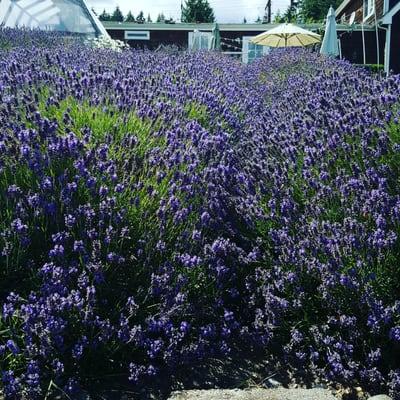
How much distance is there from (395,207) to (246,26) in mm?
27745

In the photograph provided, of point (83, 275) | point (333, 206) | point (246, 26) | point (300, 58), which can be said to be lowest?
point (83, 275)

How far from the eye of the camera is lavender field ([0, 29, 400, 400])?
2354mm

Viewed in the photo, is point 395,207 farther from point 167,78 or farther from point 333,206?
point 167,78

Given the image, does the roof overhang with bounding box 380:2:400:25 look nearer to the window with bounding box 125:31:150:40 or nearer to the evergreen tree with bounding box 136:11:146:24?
the window with bounding box 125:31:150:40

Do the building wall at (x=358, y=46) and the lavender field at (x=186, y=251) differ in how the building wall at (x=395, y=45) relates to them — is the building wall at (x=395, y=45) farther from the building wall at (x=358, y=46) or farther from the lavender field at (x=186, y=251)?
the lavender field at (x=186, y=251)

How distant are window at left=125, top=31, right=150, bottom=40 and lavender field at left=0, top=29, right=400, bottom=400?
27280 mm

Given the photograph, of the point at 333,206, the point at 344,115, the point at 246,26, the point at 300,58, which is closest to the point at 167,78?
the point at 344,115

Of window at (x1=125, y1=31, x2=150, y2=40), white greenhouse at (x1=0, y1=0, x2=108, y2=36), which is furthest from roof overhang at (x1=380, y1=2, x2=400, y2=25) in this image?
white greenhouse at (x1=0, y1=0, x2=108, y2=36)

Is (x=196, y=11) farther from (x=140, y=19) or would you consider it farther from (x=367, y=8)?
(x=367, y=8)

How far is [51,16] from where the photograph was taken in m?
12.2

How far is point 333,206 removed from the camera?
9.59 ft

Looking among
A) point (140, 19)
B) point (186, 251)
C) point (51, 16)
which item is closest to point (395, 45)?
point (51, 16)

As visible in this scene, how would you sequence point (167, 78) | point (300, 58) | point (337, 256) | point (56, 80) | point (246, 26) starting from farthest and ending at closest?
point (246, 26) < point (300, 58) < point (167, 78) < point (56, 80) < point (337, 256)

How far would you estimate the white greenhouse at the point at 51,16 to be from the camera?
11.3 metres
